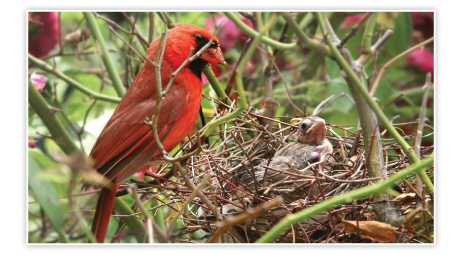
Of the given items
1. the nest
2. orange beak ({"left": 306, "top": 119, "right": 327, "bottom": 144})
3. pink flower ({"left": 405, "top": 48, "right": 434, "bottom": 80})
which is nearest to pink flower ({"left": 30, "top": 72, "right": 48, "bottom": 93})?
the nest

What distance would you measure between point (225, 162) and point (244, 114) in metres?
0.23

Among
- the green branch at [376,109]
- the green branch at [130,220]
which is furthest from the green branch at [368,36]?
the green branch at [130,220]

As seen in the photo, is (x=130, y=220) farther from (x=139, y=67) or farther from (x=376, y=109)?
(x=139, y=67)

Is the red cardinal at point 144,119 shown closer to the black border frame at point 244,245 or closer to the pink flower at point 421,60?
the black border frame at point 244,245

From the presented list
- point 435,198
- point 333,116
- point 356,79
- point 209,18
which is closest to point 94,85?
point 209,18

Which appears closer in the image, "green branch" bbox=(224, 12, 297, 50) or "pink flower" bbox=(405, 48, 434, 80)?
"green branch" bbox=(224, 12, 297, 50)

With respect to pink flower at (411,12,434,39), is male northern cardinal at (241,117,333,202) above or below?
below

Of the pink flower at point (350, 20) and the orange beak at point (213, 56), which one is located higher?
the pink flower at point (350, 20)

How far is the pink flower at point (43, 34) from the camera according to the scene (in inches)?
81.5

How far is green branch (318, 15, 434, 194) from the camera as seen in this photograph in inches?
45.3

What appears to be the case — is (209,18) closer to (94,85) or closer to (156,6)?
(94,85)

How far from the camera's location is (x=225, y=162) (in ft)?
5.97

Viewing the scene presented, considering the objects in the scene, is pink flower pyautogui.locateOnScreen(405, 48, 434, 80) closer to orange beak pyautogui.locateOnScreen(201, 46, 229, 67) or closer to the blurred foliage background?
the blurred foliage background

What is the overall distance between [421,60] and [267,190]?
1557 mm
